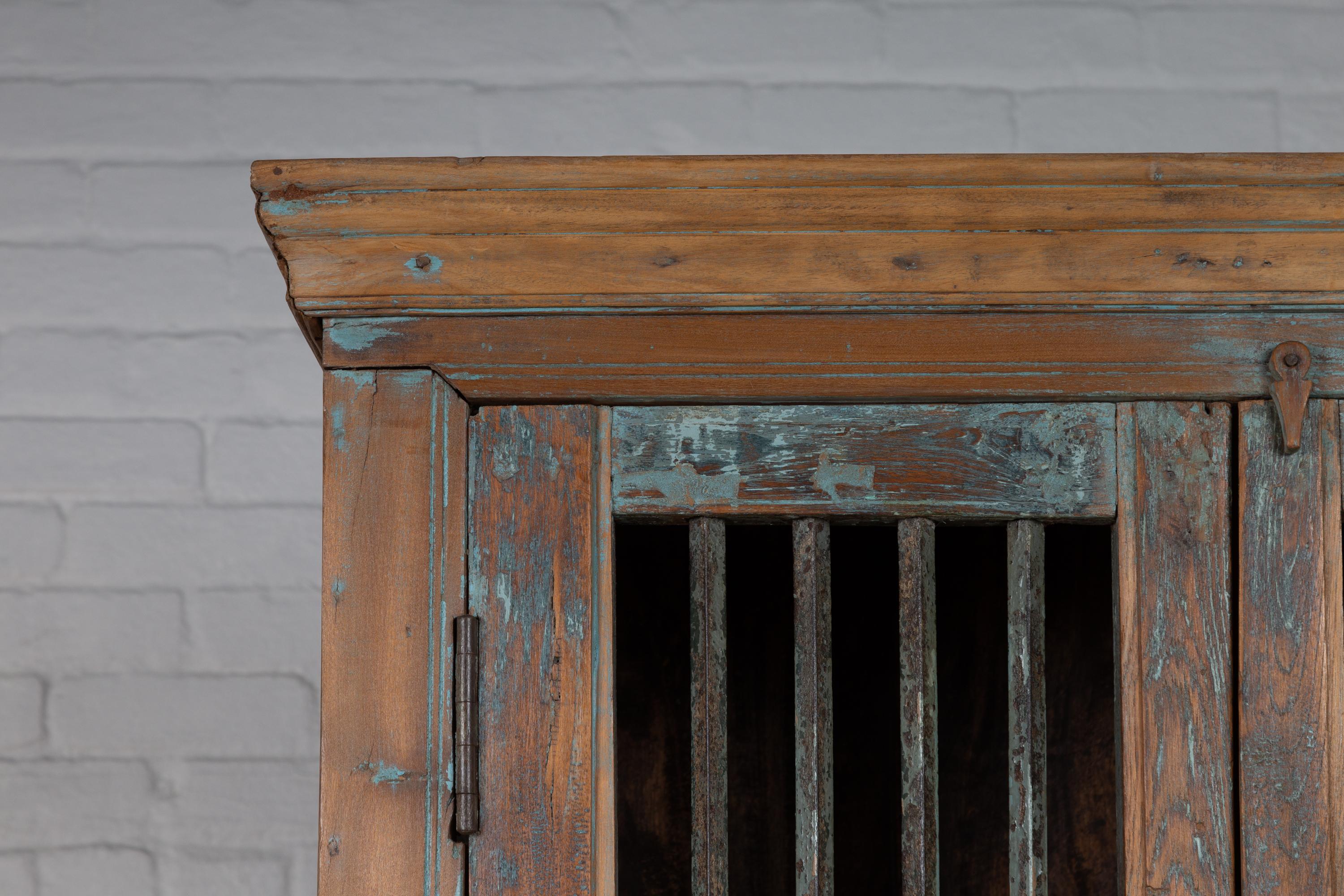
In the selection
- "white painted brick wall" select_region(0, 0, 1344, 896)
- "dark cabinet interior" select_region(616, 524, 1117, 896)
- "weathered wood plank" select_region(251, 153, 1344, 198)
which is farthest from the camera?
"white painted brick wall" select_region(0, 0, 1344, 896)

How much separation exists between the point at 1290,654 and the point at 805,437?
0.29 m

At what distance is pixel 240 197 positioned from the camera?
135cm

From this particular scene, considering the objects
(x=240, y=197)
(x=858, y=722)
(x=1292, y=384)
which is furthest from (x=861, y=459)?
(x=240, y=197)

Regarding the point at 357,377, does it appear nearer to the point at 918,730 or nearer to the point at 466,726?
the point at 466,726

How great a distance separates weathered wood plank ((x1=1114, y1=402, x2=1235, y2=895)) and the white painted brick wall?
2.48 ft

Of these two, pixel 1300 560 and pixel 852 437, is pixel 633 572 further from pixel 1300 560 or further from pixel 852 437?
pixel 1300 560

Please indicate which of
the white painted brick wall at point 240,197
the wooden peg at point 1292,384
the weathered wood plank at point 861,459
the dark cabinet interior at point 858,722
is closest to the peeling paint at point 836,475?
the weathered wood plank at point 861,459

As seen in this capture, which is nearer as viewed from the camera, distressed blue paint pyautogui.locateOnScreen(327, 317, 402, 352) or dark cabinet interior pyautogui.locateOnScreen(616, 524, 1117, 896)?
distressed blue paint pyautogui.locateOnScreen(327, 317, 402, 352)

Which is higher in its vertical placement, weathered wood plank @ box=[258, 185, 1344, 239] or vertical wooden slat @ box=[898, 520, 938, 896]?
weathered wood plank @ box=[258, 185, 1344, 239]

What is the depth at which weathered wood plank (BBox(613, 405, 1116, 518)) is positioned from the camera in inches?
Answer: 26.9

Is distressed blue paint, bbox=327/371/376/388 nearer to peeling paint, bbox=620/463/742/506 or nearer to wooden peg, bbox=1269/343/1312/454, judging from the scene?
peeling paint, bbox=620/463/742/506

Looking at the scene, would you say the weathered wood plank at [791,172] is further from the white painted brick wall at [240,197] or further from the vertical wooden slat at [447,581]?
the white painted brick wall at [240,197]

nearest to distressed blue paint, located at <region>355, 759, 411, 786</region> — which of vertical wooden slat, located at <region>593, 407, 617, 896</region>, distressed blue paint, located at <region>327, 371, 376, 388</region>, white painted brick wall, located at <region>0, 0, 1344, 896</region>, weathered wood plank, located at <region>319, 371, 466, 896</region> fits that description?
weathered wood plank, located at <region>319, 371, 466, 896</region>

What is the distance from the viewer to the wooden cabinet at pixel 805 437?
0.66 meters
